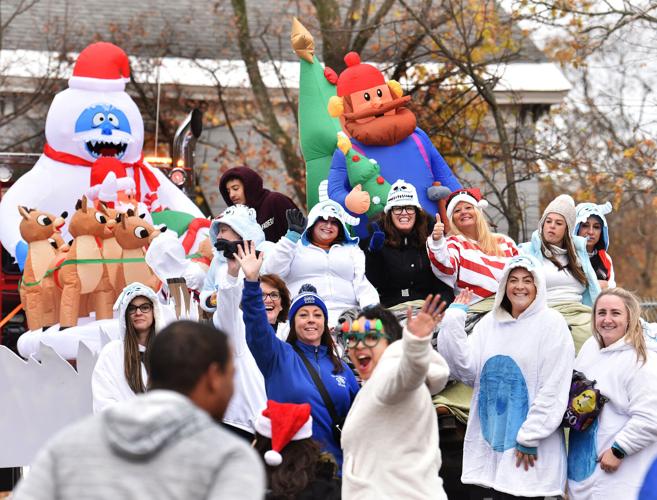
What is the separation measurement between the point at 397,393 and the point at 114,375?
258 cm

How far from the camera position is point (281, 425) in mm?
5766

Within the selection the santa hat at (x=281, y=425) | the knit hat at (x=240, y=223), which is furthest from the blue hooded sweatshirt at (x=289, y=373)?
the knit hat at (x=240, y=223)

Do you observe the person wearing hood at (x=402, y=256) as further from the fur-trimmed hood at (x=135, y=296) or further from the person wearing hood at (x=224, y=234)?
the fur-trimmed hood at (x=135, y=296)

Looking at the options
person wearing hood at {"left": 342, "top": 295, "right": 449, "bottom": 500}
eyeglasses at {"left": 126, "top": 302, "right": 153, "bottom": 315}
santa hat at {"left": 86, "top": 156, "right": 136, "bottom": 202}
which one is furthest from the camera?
santa hat at {"left": 86, "top": 156, "right": 136, "bottom": 202}

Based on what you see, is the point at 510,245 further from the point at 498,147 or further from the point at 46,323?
the point at 498,147

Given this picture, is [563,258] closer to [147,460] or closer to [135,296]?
[135,296]

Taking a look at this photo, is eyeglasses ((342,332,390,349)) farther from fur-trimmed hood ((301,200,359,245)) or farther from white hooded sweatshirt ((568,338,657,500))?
fur-trimmed hood ((301,200,359,245))

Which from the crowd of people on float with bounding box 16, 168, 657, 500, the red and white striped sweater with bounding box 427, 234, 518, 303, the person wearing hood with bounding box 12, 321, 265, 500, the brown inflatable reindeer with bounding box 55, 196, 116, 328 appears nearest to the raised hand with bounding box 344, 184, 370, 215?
the crowd of people on float with bounding box 16, 168, 657, 500

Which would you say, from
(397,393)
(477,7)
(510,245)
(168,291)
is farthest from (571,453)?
(477,7)

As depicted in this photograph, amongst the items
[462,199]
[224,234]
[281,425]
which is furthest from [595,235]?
[281,425]

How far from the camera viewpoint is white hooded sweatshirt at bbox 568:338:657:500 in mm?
6578

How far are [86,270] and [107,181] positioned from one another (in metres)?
1.20

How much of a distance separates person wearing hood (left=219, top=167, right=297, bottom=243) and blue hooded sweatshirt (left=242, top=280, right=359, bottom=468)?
342 centimetres

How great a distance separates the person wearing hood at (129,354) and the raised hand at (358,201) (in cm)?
284
